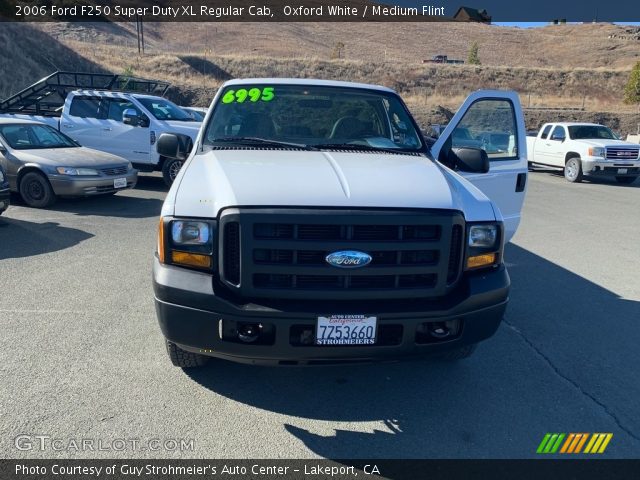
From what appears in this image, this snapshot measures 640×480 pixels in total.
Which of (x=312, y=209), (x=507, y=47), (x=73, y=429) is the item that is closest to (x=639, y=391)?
(x=312, y=209)

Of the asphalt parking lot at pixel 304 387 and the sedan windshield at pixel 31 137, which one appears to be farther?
the sedan windshield at pixel 31 137

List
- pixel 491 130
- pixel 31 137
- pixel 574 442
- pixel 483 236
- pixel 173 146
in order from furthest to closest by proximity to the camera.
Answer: pixel 31 137, pixel 491 130, pixel 173 146, pixel 483 236, pixel 574 442

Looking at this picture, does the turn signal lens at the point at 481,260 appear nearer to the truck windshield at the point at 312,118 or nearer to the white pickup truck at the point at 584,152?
the truck windshield at the point at 312,118

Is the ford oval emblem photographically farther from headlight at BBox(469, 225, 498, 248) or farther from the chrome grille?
headlight at BBox(469, 225, 498, 248)

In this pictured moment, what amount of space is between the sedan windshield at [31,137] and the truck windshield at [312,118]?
21.4ft

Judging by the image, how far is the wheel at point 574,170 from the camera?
1566cm

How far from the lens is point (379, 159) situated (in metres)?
4.01

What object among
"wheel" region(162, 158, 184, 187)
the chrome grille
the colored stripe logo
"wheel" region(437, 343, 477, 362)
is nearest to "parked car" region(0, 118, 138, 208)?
"wheel" region(162, 158, 184, 187)

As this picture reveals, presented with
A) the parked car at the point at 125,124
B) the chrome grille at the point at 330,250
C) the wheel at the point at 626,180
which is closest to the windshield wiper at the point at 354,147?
the chrome grille at the point at 330,250

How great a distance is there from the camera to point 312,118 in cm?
466

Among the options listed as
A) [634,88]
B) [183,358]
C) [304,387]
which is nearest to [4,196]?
[183,358]

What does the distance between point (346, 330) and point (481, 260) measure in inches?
38.7

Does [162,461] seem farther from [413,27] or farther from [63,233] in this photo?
[413,27]

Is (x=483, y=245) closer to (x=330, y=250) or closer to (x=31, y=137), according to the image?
(x=330, y=250)
